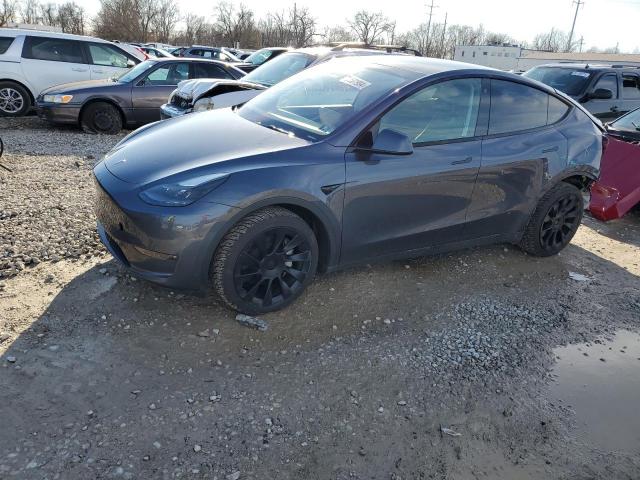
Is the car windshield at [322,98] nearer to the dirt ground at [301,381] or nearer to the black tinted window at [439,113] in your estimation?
the black tinted window at [439,113]

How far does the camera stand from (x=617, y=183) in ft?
19.4

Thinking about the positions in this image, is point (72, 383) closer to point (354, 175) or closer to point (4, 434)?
point (4, 434)

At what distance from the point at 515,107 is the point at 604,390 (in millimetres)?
2358

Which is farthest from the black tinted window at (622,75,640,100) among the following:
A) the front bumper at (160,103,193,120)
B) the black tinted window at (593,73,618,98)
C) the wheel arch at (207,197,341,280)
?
the wheel arch at (207,197,341,280)

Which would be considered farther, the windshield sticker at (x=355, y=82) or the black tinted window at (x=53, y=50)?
the black tinted window at (x=53, y=50)

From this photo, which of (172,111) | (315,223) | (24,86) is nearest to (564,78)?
(172,111)

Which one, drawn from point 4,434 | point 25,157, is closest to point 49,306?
point 4,434

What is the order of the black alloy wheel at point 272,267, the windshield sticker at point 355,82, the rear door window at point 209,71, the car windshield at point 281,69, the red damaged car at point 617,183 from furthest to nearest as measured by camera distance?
the rear door window at point 209,71
the car windshield at point 281,69
the red damaged car at point 617,183
the windshield sticker at point 355,82
the black alloy wheel at point 272,267

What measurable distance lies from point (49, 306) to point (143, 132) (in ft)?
4.87

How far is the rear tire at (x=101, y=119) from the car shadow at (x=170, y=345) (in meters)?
6.12

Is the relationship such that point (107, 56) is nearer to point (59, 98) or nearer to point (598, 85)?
point (59, 98)

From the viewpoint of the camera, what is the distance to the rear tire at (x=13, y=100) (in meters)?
9.83

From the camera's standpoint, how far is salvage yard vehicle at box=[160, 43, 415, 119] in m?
7.56

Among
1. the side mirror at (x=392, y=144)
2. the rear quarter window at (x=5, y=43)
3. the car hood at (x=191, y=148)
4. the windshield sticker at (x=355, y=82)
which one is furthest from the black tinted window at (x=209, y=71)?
the side mirror at (x=392, y=144)
